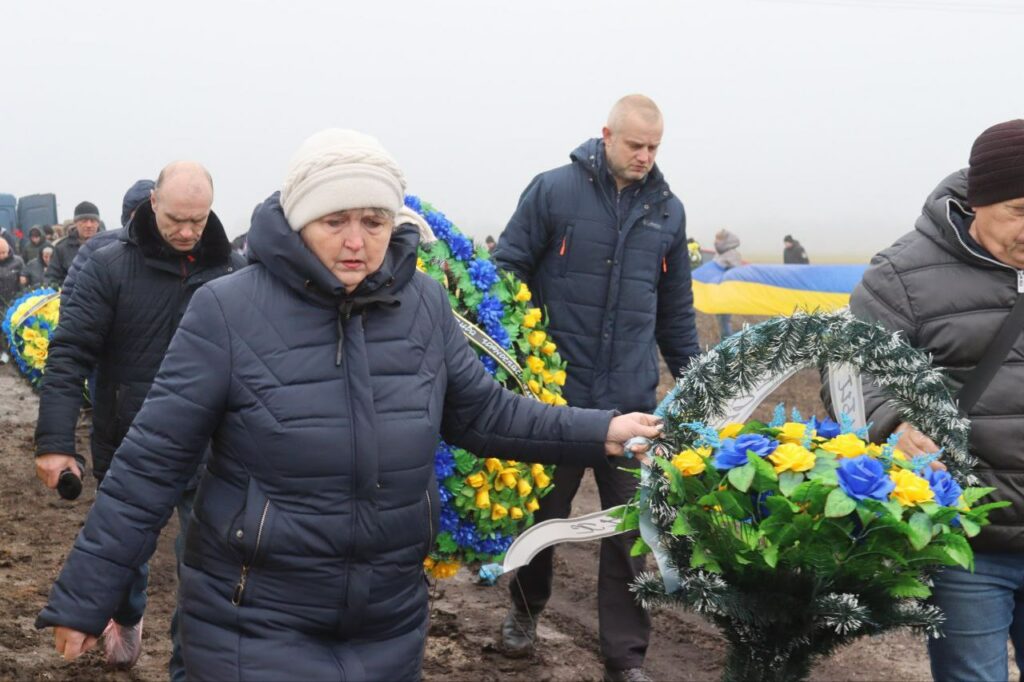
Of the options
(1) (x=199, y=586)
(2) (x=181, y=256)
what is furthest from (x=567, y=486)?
(1) (x=199, y=586)

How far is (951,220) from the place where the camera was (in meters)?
4.04

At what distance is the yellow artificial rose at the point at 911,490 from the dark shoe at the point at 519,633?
323 centimetres

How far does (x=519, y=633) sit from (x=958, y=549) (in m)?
3.27

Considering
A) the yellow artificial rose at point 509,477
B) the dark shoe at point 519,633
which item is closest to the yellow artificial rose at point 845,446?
the yellow artificial rose at point 509,477

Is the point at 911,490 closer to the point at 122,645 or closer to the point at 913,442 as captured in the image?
the point at 913,442

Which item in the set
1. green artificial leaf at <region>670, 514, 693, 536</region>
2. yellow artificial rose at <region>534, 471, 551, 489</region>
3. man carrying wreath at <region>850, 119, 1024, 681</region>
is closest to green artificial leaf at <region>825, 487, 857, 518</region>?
green artificial leaf at <region>670, 514, 693, 536</region>

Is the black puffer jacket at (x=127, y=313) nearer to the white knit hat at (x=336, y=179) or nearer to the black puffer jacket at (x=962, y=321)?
the white knit hat at (x=336, y=179)

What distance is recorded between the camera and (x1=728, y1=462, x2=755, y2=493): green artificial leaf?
3.44 meters

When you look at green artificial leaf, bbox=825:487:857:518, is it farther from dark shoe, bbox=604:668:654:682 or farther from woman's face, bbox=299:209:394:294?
dark shoe, bbox=604:668:654:682

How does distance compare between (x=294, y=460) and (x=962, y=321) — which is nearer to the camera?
(x=294, y=460)

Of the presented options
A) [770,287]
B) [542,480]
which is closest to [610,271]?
[542,480]

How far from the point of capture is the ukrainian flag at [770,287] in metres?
17.9

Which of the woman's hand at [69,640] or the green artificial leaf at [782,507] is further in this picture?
the green artificial leaf at [782,507]

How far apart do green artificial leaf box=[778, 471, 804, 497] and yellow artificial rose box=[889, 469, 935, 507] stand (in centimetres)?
23
